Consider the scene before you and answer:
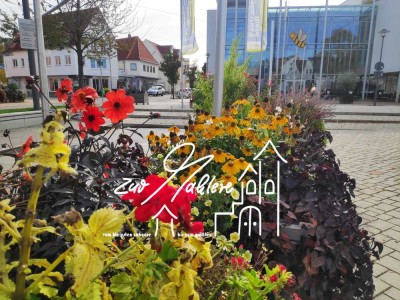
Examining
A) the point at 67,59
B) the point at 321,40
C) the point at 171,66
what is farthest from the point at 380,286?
the point at 171,66

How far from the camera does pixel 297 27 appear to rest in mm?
30141

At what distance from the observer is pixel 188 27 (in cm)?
1106

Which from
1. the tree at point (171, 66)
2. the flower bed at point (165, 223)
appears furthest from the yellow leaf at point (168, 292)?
the tree at point (171, 66)

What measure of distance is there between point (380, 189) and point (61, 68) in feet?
134

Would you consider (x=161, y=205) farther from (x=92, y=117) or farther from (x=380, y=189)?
(x=380, y=189)

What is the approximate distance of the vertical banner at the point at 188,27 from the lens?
1052 centimetres

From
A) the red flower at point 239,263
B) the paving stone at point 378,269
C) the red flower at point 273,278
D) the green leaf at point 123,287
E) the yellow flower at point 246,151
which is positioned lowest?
the paving stone at point 378,269

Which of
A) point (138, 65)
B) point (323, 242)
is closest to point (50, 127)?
point (323, 242)

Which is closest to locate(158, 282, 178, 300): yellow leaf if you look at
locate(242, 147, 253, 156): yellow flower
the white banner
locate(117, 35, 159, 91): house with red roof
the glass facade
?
locate(242, 147, 253, 156): yellow flower

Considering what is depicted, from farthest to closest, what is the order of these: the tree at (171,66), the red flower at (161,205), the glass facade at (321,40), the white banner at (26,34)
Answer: the tree at (171,66) < the glass facade at (321,40) < the white banner at (26,34) < the red flower at (161,205)

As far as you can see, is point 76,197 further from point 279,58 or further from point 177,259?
point 279,58

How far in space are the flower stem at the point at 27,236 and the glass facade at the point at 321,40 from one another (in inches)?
1191

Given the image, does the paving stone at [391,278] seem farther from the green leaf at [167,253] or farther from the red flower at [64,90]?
the red flower at [64,90]

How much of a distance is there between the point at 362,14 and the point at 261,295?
35.8m
